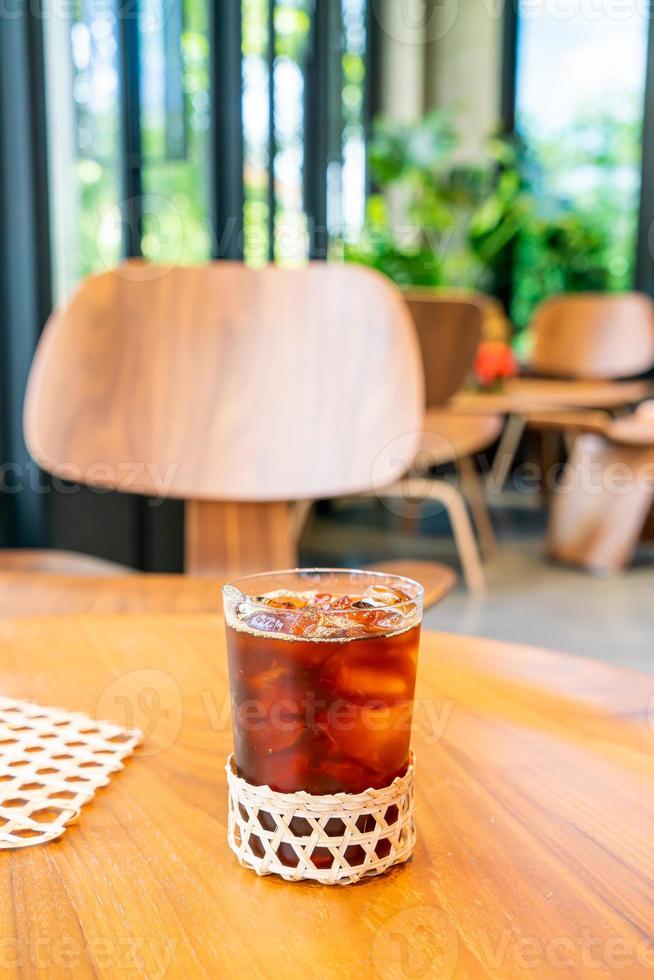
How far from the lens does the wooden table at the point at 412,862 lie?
0.43m

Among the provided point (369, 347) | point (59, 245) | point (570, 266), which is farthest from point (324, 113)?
point (369, 347)

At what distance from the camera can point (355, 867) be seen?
49 cm

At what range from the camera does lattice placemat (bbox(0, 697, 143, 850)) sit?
0.54 m

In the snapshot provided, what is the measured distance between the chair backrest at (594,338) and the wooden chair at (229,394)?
4184 mm

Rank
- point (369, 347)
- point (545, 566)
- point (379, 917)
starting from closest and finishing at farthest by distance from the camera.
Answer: point (379, 917)
point (369, 347)
point (545, 566)

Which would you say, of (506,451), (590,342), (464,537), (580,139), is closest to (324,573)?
(464,537)

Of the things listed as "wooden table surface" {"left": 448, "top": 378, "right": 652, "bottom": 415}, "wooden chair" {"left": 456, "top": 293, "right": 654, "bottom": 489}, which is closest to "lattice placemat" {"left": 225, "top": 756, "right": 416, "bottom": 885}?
"wooden table surface" {"left": 448, "top": 378, "right": 652, "bottom": 415}

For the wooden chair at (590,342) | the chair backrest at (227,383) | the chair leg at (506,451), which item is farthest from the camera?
the wooden chair at (590,342)

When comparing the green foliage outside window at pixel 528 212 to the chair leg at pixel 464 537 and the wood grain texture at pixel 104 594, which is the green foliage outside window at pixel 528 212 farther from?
the wood grain texture at pixel 104 594

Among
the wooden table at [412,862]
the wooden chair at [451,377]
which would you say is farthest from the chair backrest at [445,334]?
the wooden table at [412,862]

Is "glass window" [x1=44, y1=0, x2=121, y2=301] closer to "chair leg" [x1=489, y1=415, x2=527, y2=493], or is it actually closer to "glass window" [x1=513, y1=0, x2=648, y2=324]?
"chair leg" [x1=489, y1=415, x2=527, y2=493]

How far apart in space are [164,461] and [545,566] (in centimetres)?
267

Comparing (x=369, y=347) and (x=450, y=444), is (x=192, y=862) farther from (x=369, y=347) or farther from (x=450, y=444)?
(x=450, y=444)

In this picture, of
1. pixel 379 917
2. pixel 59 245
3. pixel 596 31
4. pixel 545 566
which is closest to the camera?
pixel 379 917
